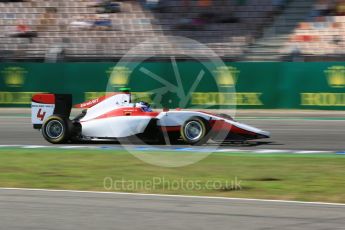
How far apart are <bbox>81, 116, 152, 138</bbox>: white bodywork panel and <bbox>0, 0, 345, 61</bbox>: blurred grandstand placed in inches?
454

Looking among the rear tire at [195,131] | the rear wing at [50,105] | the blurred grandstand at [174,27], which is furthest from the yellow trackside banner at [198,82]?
the rear tire at [195,131]

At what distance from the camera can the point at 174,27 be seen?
26.6 meters

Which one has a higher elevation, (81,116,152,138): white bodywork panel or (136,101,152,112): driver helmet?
(136,101,152,112): driver helmet

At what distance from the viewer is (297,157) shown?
36.6 ft

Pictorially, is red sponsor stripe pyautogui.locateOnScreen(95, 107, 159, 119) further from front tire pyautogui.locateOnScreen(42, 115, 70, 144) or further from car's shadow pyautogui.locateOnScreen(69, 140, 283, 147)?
front tire pyautogui.locateOnScreen(42, 115, 70, 144)

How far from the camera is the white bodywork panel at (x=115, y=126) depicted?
12414 mm

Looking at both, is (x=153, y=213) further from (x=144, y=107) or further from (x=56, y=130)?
(x=56, y=130)

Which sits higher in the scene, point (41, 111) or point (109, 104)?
point (109, 104)

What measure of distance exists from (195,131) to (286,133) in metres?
3.67

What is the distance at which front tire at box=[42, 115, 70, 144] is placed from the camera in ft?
42.2

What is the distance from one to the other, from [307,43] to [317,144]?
11.1 meters

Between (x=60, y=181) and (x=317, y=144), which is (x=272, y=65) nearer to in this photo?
(x=317, y=144)
